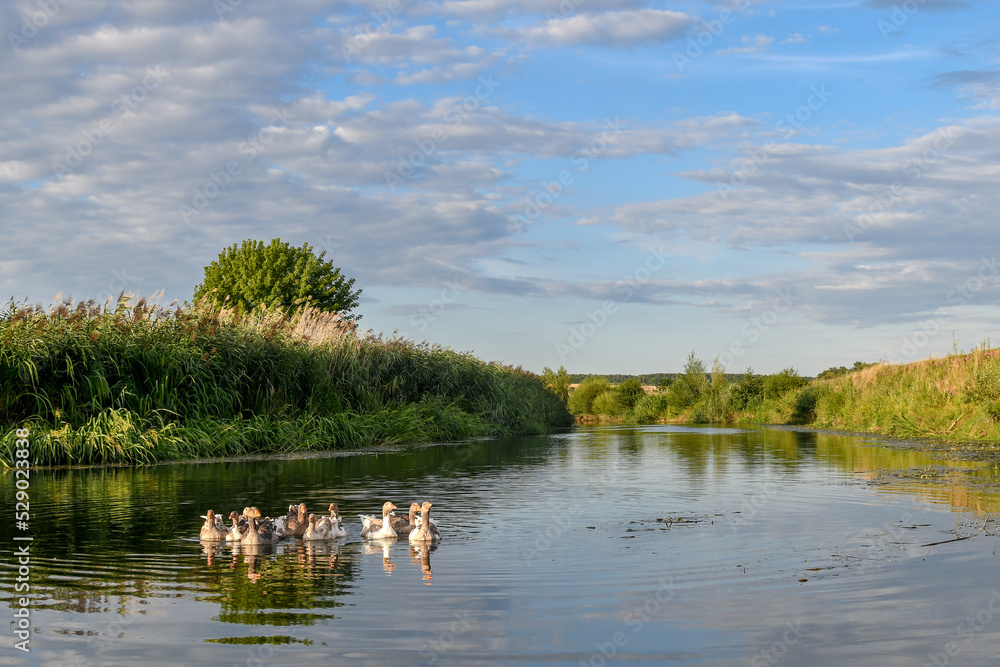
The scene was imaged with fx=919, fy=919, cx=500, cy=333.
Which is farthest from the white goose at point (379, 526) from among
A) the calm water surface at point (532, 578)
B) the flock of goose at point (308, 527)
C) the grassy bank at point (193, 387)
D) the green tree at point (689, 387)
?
the green tree at point (689, 387)

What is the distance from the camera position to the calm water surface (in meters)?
5.21

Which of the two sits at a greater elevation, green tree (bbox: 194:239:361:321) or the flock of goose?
green tree (bbox: 194:239:361:321)

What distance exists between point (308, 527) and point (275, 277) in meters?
50.9

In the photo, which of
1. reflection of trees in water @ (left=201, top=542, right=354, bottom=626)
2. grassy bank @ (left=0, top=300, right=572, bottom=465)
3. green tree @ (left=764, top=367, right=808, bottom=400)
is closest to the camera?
reflection of trees in water @ (left=201, top=542, right=354, bottom=626)

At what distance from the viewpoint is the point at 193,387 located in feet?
65.4

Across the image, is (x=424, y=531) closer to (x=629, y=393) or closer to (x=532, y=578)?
(x=532, y=578)

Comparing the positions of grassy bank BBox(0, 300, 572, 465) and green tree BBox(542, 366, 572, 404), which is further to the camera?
→ green tree BBox(542, 366, 572, 404)

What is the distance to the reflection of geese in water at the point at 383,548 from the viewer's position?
26.1 feet

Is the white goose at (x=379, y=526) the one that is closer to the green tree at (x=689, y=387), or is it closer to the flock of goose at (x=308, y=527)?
the flock of goose at (x=308, y=527)

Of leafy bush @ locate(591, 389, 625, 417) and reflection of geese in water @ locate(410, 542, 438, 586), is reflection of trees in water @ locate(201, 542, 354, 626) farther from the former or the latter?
leafy bush @ locate(591, 389, 625, 417)

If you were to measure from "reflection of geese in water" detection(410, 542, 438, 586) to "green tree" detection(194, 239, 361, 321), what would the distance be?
47713 mm

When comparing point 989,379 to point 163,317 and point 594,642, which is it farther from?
point 594,642

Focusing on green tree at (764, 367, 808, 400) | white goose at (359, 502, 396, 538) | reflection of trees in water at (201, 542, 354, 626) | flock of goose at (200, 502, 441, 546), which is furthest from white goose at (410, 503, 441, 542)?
green tree at (764, 367, 808, 400)

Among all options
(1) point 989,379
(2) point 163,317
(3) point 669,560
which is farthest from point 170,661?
(1) point 989,379
